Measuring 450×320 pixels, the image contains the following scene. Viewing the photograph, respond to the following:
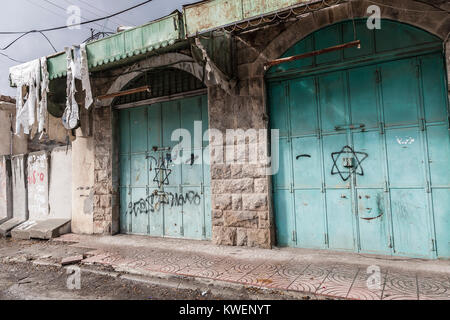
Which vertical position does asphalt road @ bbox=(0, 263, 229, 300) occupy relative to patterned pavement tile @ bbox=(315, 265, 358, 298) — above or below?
below

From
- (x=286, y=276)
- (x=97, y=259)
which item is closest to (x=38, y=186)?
(x=97, y=259)

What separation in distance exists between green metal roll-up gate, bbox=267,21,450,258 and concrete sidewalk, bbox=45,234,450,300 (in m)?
0.45

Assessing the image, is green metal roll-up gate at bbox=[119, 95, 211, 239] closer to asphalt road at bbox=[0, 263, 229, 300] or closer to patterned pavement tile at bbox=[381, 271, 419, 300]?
asphalt road at bbox=[0, 263, 229, 300]

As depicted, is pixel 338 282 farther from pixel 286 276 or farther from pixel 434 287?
pixel 434 287

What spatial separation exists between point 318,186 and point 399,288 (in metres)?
2.14

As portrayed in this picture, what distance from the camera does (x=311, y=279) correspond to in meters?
3.98

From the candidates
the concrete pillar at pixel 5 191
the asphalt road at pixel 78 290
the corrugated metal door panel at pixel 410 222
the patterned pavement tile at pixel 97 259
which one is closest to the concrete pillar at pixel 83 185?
the patterned pavement tile at pixel 97 259

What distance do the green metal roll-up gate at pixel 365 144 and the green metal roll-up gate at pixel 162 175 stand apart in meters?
1.75

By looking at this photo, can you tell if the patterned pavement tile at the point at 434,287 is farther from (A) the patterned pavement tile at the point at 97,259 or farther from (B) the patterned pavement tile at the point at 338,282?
(A) the patterned pavement tile at the point at 97,259

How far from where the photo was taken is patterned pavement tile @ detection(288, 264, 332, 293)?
3.72 metres

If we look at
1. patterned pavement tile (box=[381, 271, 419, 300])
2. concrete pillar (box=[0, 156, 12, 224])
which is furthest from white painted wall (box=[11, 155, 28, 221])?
patterned pavement tile (box=[381, 271, 419, 300])

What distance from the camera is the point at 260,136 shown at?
18.6 feet

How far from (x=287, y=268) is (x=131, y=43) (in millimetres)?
5069
